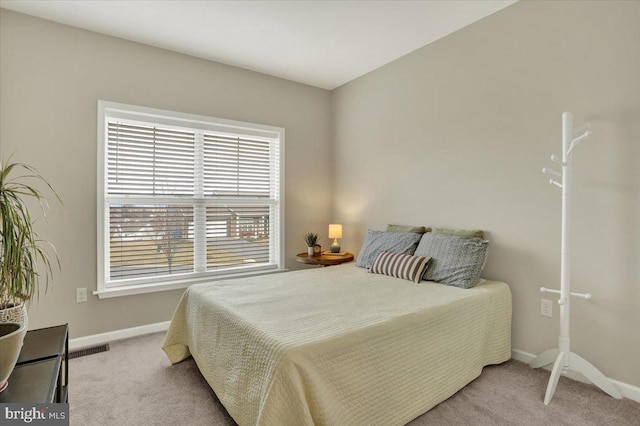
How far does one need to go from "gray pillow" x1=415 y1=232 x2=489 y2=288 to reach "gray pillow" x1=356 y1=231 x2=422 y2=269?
19 cm

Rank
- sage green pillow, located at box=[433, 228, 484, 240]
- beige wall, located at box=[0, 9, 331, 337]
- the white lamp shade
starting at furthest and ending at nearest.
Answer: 1. the white lamp shade
2. sage green pillow, located at box=[433, 228, 484, 240]
3. beige wall, located at box=[0, 9, 331, 337]

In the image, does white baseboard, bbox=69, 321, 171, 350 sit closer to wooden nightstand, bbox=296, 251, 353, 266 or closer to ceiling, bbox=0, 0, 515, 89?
wooden nightstand, bbox=296, 251, 353, 266

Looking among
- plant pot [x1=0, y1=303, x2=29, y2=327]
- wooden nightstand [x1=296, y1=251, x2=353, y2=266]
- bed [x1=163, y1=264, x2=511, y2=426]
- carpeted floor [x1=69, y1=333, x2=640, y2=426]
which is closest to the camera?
plant pot [x1=0, y1=303, x2=29, y2=327]

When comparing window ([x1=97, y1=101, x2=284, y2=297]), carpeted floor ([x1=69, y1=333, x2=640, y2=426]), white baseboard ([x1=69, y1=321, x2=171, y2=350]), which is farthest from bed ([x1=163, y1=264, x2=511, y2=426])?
window ([x1=97, y1=101, x2=284, y2=297])

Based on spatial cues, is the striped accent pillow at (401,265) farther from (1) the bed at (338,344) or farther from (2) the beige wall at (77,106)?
(2) the beige wall at (77,106)

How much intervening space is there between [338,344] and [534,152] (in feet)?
6.61

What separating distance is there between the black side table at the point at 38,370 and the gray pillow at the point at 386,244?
228 centimetres

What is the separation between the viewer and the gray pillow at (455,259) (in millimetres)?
2434

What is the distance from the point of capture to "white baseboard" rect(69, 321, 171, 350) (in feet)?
9.11

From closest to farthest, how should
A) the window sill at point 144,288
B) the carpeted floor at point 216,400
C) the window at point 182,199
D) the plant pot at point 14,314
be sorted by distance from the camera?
the plant pot at point 14,314, the carpeted floor at point 216,400, the window sill at point 144,288, the window at point 182,199

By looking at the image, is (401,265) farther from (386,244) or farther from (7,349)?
(7,349)

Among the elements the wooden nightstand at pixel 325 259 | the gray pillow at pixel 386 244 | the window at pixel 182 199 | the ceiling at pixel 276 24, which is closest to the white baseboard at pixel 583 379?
the gray pillow at pixel 386 244

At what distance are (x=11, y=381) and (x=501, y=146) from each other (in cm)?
311

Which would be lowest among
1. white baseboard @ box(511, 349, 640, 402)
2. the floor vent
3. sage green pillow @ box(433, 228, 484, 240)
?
the floor vent
